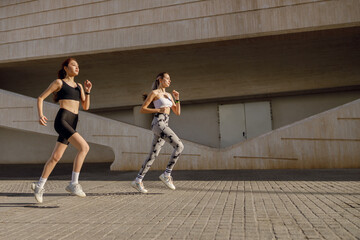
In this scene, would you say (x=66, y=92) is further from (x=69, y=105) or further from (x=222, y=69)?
(x=222, y=69)

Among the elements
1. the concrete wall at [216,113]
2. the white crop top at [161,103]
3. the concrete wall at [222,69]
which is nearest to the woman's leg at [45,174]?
the white crop top at [161,103]

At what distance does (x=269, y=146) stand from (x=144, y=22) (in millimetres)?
6620

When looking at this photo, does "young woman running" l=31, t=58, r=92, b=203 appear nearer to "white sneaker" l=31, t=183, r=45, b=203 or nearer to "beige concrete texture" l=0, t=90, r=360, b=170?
"white sneaker" l=31, t=183, r=45, b=203

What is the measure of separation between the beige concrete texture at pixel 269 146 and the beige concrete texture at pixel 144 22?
2997 millimetres

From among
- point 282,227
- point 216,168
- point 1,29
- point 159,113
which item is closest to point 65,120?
point 159,113

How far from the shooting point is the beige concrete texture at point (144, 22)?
29.5ft

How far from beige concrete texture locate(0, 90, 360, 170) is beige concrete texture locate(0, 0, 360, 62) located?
2997 millimetres

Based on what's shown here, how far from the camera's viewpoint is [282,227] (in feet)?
7.49

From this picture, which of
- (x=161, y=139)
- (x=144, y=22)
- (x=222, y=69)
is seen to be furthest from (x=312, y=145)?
(x=144, y=22)

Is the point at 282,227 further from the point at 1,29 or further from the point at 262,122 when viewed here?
the point at 1,29

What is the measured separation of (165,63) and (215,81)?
2774mm

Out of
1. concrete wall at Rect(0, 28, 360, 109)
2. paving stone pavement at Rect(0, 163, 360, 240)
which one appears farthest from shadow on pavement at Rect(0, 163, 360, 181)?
concrete wall at Rect(0, 28, 360, 109)

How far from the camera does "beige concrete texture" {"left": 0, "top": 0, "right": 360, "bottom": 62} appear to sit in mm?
Result: 8977

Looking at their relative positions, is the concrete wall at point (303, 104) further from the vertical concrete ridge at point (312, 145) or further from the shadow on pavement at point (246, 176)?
the shadow on pavement at point (246, 176)
